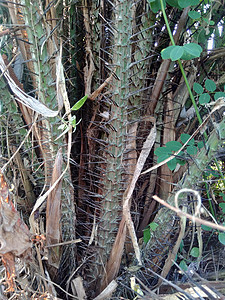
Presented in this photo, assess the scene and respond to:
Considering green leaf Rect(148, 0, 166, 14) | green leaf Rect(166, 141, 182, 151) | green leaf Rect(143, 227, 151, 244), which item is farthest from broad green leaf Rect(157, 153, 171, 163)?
green leaf Rect(148, 0, 166, 14)

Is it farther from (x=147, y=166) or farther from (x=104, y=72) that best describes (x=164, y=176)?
(x=104, y=72)

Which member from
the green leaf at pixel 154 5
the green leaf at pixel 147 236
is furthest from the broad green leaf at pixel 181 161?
the green leaf at pixel 154 5

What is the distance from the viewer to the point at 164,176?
66 cm

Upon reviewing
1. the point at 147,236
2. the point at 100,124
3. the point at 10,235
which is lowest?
the point at 147,236

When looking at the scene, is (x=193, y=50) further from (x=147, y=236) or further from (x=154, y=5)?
(x=147, y=236)

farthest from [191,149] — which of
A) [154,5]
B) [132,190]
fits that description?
[154,5]

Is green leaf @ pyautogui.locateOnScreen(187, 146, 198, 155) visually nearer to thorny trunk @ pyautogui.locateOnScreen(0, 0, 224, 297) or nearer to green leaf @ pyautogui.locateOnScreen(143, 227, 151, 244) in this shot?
thorny trunk @ pyautogui.locateOnScreen(0, 0, 224, 297)

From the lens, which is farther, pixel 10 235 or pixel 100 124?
pixel 100 124

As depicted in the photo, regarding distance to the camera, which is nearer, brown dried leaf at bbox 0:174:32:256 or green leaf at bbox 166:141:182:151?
brown dried leaf at bbox 0:174:32:256

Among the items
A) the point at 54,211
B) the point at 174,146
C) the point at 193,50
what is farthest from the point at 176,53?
the point at 54,211

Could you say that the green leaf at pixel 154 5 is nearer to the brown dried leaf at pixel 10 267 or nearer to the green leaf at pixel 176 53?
the green leaf at pixel 176 53

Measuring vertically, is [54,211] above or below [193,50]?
below

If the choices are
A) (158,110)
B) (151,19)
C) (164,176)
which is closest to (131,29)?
(151,19)

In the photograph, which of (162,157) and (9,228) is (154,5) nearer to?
(162,157)
